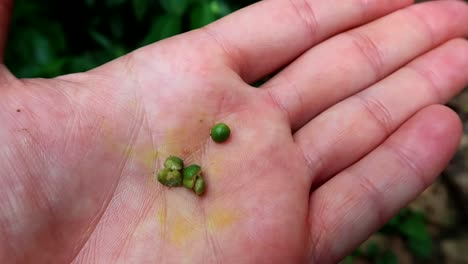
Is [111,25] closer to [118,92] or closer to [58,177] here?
[118,92]

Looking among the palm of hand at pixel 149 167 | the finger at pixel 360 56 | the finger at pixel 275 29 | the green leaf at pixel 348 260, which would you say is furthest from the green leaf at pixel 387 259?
the finger at pixel 275 29

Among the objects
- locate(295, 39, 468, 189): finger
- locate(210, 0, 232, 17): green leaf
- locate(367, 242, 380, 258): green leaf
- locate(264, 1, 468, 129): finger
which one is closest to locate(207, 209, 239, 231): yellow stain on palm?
locate(295, 39, 468, 189): finger

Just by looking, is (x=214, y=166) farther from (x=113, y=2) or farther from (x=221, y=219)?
(x=113, y=2)

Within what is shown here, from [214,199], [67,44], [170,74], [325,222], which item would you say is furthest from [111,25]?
[325,222]

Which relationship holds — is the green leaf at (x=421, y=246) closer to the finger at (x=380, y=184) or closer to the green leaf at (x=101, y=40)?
the finger at (x=380, y=184)

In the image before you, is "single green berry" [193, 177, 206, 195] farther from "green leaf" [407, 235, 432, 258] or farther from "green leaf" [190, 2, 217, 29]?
"green leaf" [407, 235, 432, 258]
